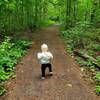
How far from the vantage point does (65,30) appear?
3089 cm

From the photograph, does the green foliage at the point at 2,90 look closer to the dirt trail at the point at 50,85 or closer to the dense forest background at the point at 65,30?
the dense forest background at the point at 65,30

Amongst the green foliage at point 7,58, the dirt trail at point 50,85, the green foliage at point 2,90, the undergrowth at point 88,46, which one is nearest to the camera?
the dirt trail at point 50,85

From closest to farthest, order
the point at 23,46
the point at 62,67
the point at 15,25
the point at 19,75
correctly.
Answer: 1. the point at 19,75
2. the point at 62,67
3. the point at 23,46
4. the point at 15,25

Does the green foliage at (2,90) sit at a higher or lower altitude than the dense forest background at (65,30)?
lower

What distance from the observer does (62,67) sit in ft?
42.7

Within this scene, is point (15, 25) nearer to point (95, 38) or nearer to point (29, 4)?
point (29, 4)

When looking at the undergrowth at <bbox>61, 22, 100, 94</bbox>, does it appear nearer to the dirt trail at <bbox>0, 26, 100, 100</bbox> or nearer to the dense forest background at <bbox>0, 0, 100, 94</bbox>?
the dense forest background at <bbox>0, 0, 100, 94</bbox>

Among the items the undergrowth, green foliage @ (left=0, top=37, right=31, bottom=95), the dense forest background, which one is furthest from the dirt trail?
the undergrowth

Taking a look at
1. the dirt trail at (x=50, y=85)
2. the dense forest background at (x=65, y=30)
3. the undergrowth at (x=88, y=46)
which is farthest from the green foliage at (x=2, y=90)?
the undergrowth at (x=88, y=46)

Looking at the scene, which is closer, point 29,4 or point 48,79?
point 48,79

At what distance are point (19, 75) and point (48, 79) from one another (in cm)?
160

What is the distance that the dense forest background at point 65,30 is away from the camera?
12.9 m

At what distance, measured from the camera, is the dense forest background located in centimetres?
1294

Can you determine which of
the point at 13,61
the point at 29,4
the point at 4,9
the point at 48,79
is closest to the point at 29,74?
the point at 48,79
